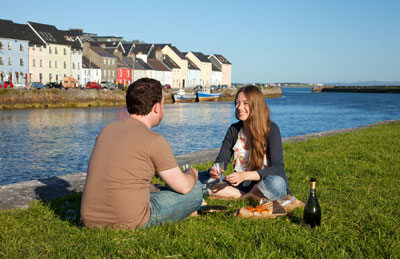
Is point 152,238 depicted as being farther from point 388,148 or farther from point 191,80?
point 191,80

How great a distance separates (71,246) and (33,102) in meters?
49.3

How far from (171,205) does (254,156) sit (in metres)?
1.58

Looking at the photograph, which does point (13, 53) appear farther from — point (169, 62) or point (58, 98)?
point (169, 62)

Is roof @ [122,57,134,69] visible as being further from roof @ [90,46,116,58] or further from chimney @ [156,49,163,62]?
chimney @ [156,49,163,62]

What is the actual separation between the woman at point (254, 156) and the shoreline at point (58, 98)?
45068mm

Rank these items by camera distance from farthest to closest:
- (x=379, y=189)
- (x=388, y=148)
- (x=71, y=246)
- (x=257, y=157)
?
(x=388, y=148), (x=379, y=189), (x=257, y=157), (x=71, y=246)

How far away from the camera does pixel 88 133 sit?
1151 inches

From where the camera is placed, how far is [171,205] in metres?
4.33

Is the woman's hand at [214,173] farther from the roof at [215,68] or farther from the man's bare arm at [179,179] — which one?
the roof at [215,68]

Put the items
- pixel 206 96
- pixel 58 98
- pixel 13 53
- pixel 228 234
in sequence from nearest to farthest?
pixel 228 234 < pixel 58 98 < pixel 13 53 < pixel 206 96

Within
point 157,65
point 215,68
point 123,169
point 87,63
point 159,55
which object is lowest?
point 123,169

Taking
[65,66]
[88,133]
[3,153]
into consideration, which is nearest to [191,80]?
[65,66]

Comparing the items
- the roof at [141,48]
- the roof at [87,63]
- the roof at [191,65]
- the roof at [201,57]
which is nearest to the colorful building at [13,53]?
the roof at [87,63]

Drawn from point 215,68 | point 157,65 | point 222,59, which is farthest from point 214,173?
point 222,59
